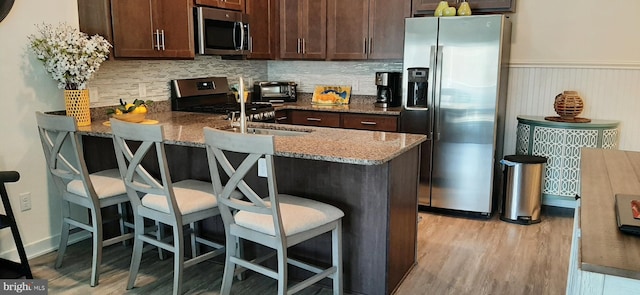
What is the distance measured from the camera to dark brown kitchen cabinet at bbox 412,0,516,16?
4012 mm

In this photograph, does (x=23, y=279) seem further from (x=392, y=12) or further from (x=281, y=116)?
(x=392, y=12)

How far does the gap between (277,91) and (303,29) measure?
0.73 metres

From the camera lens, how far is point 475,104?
3879mm

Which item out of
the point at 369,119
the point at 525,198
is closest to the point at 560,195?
the point at 525,198

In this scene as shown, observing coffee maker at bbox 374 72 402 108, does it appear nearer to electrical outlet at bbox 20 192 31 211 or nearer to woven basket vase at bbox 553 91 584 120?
woven basket vase at bbox 553 91 584 120

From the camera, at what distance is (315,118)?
458 cm

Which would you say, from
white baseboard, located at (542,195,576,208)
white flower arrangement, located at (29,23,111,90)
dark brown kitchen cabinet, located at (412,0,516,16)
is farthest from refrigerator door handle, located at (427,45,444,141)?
white flower arrangement, located at (29,23,111,90)

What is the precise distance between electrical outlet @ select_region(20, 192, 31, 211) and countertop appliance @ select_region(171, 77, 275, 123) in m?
1.40

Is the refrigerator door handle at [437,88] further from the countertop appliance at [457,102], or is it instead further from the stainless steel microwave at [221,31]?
the stainless steel microwave at [221,31]

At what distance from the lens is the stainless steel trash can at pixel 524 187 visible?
3857 millimetres

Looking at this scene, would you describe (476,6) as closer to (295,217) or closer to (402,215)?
(402,215)

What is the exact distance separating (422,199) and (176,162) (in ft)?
7.06

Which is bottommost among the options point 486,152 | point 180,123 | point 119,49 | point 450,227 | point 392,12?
point 450,227

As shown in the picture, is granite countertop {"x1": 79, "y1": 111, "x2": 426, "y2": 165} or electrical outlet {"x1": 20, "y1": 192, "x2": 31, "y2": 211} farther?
electrical outlet {"x1": 20, "y1": 192, "x2": 31, "y2": 211}
